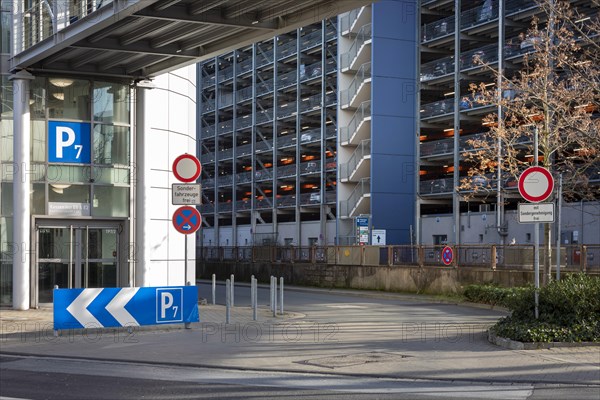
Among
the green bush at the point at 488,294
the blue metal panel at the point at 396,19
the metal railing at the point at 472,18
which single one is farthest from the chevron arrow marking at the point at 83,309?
the blue metal panel at the point at 396,19

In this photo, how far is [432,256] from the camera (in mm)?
34125

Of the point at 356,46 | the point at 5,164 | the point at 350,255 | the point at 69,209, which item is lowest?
the point at 350,255

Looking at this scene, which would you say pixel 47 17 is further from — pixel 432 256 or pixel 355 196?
pixel 355 196

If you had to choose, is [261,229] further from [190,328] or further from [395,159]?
[190,328]

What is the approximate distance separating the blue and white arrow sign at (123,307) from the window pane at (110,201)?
7128 mm

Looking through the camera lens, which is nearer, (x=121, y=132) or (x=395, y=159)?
(x=121, y=132)

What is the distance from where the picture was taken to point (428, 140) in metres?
62.8

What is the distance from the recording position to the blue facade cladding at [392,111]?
59344 millimetres

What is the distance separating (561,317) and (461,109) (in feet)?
138

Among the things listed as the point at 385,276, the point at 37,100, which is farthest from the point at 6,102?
the point at 385,276

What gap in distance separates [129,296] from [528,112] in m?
14.3

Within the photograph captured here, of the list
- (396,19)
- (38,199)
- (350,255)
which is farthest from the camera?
(396,19)

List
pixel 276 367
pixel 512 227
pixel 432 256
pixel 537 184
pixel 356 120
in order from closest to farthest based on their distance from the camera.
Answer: pixel 276 367 → pixel 537 184 → pixel 432 256 → pixel 512 227 → pixel 356 120

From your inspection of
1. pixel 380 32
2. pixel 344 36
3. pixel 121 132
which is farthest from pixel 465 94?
pixel 121 132
